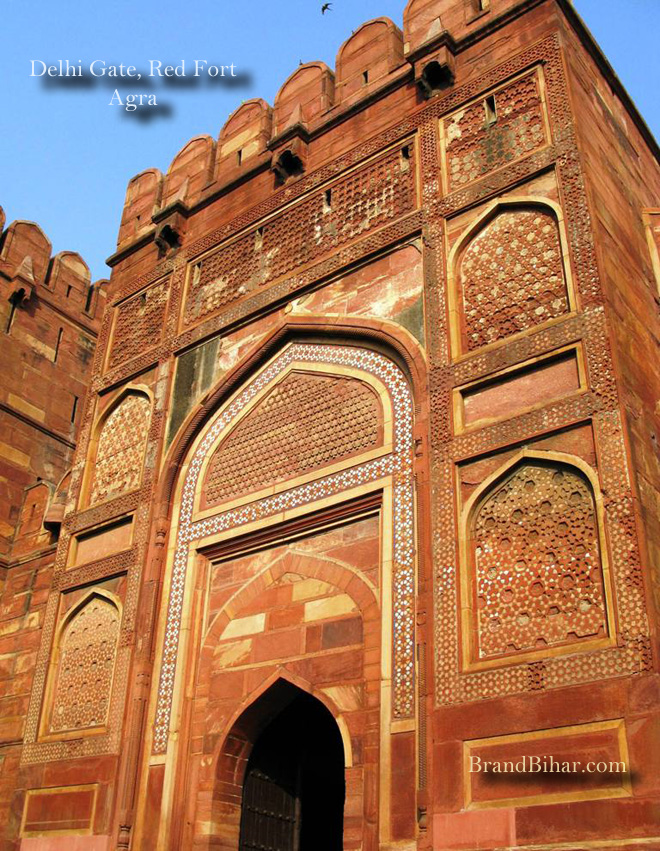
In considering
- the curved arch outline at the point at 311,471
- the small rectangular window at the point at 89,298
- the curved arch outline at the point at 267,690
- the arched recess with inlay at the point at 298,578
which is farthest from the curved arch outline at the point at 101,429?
the small rectangular window at the point at 89,298

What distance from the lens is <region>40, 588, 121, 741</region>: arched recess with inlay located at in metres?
7.41

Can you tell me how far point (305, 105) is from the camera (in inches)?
357

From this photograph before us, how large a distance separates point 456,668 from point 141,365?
478cm

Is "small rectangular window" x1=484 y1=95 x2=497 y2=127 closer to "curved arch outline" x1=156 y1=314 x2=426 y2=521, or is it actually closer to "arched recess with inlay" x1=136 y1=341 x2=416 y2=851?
"curved arch outline" x1=156 y1=314 x2=426 y2=521

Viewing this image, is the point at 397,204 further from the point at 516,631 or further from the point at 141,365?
the point at 516,631

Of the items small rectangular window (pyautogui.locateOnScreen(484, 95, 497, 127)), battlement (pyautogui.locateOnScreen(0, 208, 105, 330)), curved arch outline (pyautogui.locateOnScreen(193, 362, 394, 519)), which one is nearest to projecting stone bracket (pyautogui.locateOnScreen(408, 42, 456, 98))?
small rectangular window (pyautogui.locateOnScreen(484, 95, 497, 127))

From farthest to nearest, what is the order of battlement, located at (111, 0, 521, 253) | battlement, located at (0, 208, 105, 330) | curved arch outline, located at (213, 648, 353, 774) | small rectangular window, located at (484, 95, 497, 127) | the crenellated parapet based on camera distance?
battlement, located at (0, 208, 105, 330) → the crenellated parapet → battlement, located at (111, 0, 521, 253) → small rectangular window, located at (484, 95, 497, 127) → curved arch outline, located at (213, 648, 353, 774)

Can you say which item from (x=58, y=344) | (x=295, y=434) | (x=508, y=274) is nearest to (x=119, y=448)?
(x=295, y=434)

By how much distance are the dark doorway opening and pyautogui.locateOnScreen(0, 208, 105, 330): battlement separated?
7.37 metres

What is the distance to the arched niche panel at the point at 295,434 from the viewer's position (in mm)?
6930

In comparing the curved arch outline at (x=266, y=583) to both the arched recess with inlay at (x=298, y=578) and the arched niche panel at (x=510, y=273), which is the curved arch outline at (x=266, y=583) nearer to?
the arched recess with inlay at (x=298, y=578)

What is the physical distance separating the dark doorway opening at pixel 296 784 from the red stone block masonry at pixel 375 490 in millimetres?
25

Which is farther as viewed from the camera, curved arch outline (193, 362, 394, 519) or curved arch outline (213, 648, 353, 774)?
curved arch outline (193, 362, 394, 519)

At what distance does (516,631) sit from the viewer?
5.25 metres
